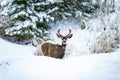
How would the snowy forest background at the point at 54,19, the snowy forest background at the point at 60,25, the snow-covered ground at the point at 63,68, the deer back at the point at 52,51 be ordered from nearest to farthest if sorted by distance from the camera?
1. the snow-covered ground at the point at 63,68
2. the deer back at the point at 52,51
3. the snowy forest background at the point at 60,25
4. the snowy forest background at the point at 54,19

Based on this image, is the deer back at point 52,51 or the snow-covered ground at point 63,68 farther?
the deer back at point 52,51

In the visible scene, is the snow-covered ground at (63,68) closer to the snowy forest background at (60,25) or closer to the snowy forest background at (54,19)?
the snowy forest background at (60,25)

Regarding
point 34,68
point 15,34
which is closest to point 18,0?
point 15,34

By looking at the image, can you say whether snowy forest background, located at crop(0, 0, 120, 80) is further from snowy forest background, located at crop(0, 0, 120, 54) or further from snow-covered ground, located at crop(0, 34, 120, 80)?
snow-covered ground, located at crop(0, 34, 120, 80)

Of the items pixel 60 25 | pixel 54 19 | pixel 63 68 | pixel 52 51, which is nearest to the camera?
pixel 63 68

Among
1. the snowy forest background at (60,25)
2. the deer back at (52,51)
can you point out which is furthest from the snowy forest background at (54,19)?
the deer back at (52,51)

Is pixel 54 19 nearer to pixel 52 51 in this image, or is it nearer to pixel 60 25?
pixel 60 25

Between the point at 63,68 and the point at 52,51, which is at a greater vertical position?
the point at 63,68

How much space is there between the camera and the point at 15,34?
37.3ft

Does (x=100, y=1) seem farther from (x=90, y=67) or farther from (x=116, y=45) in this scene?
(x=90, y=67)

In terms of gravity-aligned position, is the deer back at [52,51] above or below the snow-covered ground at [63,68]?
below

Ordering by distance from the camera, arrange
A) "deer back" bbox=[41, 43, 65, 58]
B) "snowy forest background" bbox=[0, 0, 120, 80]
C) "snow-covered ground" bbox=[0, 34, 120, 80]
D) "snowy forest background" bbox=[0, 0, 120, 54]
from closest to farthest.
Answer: "snow-covered ground" bbox=[0, 34, 120, 80]
"deer back" bbox=[41, 43, 65, 58]
"snowy forest background" bbox=[0, 0, 120, 80]
"snowy forest background" bbox=[0, 0, 120, 54]

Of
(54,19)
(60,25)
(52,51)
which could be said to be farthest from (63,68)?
(60,25)

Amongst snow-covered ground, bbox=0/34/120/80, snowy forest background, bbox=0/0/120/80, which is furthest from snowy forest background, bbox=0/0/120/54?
snow-covered ground, bbox=0/34/120/80
